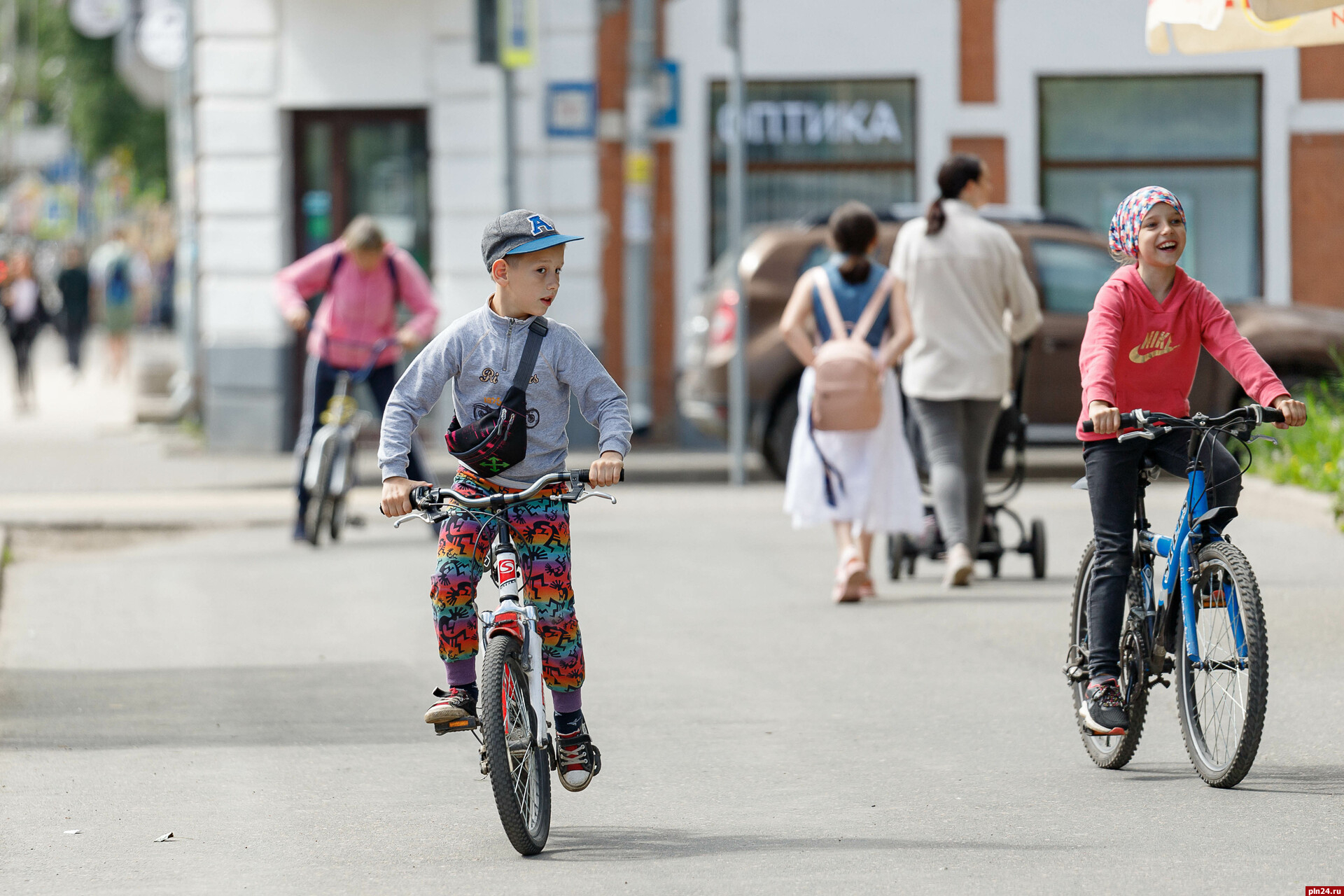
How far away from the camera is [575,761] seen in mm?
5758

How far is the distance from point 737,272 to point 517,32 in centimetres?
244

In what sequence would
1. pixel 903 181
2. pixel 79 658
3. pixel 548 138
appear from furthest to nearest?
pixel 903 181 → pixel 548 138 → pixel 79 658

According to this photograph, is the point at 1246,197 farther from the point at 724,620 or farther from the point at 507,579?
the point at 507,579

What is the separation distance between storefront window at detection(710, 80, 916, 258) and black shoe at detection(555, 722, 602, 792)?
1371 cm

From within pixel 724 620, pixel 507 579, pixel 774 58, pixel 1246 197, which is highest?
pixel 774 58

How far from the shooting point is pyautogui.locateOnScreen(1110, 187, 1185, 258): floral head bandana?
6172 millimetres

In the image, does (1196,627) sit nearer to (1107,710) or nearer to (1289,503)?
(1107,710)

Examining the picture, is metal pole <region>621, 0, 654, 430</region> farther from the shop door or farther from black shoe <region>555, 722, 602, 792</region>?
black shoe <region>555, 722, 602, 792</region>

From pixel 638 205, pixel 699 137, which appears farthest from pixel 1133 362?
pixel 699 137

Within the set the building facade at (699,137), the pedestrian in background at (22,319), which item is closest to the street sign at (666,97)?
the building facade at (699,137)

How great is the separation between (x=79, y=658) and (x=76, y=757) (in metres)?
2.11

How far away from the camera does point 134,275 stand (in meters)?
49.0

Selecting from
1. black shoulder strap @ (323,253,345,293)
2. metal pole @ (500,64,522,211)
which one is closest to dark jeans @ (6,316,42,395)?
metal pole @ (500,64,522,211)

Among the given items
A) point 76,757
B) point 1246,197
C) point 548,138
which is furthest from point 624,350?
point 76,757
